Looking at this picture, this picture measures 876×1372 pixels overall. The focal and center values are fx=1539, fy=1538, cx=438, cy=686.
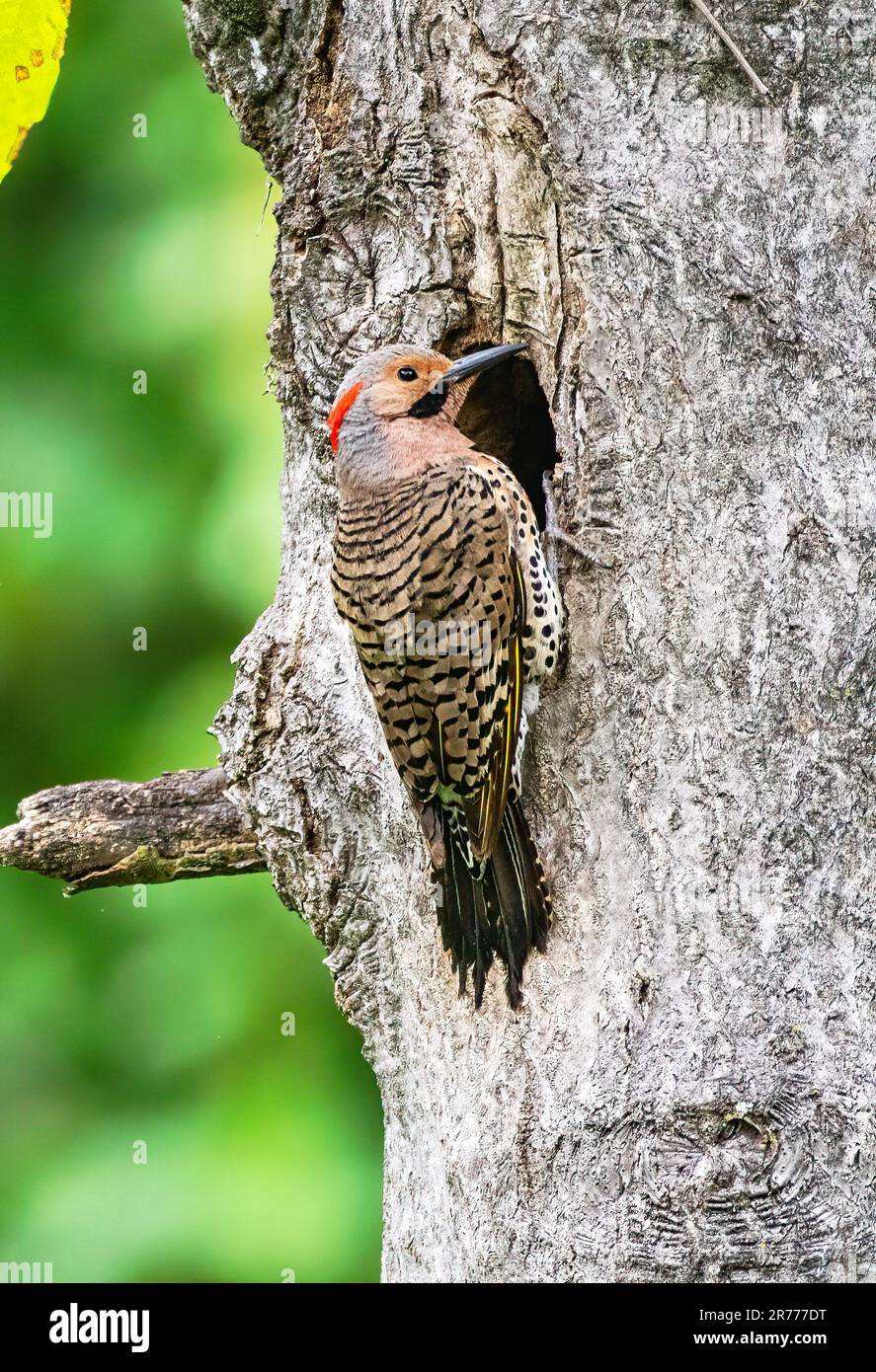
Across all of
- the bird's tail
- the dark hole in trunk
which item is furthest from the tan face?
the bird's tail

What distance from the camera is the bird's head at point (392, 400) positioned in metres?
2.66

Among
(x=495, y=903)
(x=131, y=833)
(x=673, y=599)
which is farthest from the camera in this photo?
(x=131, y=833)

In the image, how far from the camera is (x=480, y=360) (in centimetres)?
266

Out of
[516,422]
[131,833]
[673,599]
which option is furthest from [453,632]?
[131,833]

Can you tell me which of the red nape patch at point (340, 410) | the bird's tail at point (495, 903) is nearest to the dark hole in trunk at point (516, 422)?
the red nape patch at point (340, 410)

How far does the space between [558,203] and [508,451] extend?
0.68 metres

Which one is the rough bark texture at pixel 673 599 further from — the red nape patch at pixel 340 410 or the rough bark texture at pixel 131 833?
the rough bark texture at pixel 131 833

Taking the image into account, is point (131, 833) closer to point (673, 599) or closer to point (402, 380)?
point (402, 380)

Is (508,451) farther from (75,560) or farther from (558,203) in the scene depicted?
(75,560)

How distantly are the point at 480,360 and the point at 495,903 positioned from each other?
36.6 inches

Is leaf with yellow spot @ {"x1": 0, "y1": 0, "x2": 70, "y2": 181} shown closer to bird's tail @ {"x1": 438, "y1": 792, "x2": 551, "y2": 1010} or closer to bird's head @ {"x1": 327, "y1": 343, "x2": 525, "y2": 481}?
bird's head @ {"x1": 327, "y1": 343, "x2": 525, "y2": 481}

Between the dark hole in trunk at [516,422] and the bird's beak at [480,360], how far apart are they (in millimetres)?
114

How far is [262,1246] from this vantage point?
3.79 m

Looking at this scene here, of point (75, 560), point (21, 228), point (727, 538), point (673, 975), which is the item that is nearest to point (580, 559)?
point (727, 538)
